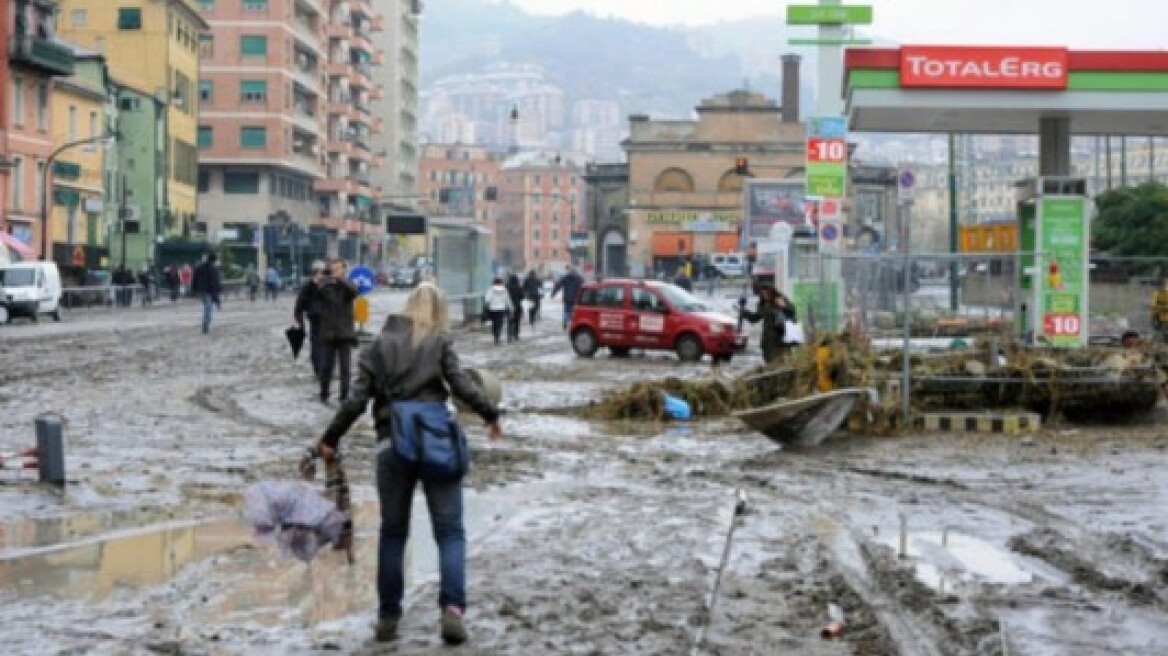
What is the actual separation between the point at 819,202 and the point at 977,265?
14242 mm

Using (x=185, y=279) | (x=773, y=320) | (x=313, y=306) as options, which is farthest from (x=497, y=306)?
(x=185, y=279)

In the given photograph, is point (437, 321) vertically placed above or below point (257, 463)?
above

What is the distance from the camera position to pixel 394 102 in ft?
513

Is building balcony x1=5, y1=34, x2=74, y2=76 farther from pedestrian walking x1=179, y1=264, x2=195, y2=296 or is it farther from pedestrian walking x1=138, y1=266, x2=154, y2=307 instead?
pedestrian walking x1=179, y1=264, x2=195, y2=296

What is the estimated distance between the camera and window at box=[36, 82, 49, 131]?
67.8 metres

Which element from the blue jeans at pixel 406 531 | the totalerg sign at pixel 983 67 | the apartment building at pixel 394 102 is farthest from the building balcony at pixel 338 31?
the blue jeans at pixel 406 531

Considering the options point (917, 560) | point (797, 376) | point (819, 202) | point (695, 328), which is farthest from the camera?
point (819, 202)

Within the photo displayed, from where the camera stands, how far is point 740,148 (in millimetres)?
114312

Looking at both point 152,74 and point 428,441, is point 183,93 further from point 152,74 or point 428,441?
point 428,441

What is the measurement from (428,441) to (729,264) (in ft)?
305

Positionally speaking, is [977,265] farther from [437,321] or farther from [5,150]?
[5,150]

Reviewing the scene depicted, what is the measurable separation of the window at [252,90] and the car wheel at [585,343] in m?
74.7

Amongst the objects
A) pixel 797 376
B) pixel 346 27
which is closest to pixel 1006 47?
pixel 797 376

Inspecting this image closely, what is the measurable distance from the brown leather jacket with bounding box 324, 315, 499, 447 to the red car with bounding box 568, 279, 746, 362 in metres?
25.0
